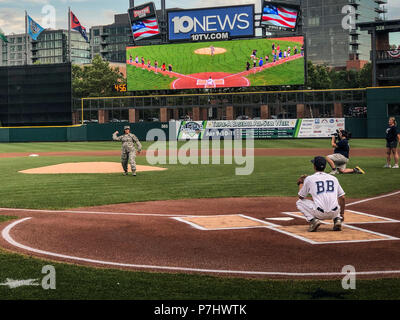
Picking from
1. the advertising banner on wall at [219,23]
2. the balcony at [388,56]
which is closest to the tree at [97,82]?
the advertising banner on wall at [219,23]

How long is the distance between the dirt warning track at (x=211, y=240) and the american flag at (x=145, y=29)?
4695 cm

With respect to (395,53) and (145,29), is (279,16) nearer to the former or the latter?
(145,29)

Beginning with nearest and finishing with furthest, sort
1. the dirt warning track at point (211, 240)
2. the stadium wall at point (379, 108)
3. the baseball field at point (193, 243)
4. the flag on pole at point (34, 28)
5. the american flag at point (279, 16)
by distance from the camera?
1. the baseball field at point (193, 243)
2. the dirt warning track at point (211, 240)
3. the stadium wall at point (379, 108)
4. the american flag at point (279, 16)
5. the flag on pole at point (34, 28)

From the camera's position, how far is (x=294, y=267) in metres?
7.52

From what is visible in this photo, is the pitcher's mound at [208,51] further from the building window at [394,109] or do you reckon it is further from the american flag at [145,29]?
the building window at [394,109]

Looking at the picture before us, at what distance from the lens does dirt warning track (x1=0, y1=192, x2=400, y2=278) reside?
7647mm

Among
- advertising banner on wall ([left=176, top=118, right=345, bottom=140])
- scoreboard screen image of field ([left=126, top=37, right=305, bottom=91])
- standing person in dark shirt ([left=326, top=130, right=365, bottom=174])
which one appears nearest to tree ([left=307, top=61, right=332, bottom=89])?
scoreboard screen image of field ([left=126, top=37, right=305, bottom=91])

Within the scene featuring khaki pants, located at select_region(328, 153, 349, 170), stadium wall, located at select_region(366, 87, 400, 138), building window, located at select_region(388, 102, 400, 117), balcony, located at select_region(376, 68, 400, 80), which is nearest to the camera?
khaki pants, located at select_region(328, 153, 349, 170)

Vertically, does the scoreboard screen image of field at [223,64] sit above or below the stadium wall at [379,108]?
above

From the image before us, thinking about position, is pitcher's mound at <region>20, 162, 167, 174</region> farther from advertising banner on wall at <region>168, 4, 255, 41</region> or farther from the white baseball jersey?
advertising banner on wall at <region>168, 4, 255, 41</region>

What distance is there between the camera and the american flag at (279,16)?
178ft

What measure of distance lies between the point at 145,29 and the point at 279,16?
14196mm

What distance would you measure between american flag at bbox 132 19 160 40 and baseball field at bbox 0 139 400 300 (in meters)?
43.1
